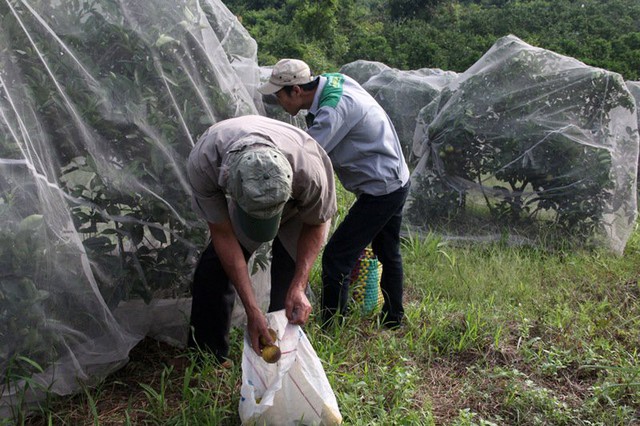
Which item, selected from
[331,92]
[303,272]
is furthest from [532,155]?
[303,272]

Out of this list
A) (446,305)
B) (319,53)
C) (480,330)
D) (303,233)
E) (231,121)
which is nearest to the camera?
(231,121)

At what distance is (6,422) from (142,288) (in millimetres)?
715

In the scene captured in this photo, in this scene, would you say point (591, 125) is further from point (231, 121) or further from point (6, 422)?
point (6, 422)

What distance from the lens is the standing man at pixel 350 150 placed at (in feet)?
10.4

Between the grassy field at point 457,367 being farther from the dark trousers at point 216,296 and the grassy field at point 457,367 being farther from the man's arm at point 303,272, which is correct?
the man's arm at point 303,272

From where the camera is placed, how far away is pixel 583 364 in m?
3.17

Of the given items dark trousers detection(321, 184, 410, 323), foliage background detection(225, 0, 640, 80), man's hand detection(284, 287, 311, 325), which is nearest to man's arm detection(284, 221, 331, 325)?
man's hand detection(284, 287, 311, 325)

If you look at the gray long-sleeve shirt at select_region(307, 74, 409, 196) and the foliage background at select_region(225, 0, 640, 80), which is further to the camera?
the foliage background at select_region(225, 0, 640, 80)

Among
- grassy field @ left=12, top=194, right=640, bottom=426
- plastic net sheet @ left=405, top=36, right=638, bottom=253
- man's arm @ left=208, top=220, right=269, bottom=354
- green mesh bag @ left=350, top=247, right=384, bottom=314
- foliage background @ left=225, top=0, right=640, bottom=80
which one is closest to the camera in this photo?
man's arm @ left=208, top=220, right=269, bottom=354

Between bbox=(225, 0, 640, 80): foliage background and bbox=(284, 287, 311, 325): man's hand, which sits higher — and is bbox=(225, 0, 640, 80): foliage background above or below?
below

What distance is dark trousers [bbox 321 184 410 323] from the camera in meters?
3.22

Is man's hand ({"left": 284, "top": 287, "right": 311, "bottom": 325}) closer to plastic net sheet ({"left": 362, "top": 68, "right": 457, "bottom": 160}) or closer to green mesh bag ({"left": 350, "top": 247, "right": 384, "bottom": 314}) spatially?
green mesh bag ({"left": 350, "top": 247, "right": 384, "bottom": 314})

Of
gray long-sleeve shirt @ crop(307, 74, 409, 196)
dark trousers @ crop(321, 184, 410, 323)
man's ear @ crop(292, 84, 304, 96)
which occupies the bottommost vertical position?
dark trousers @ crop(321, 184, 410, 323)

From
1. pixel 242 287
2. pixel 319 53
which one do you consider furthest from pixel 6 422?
pixel 319 53
